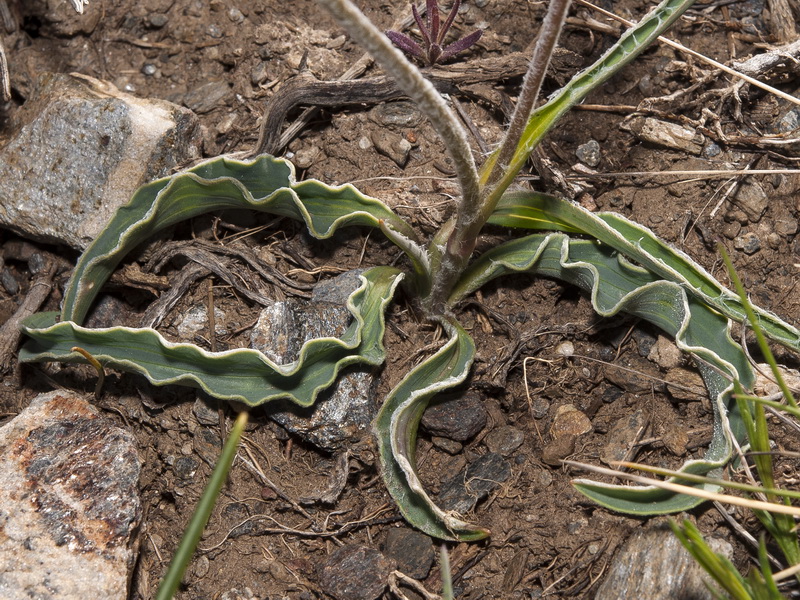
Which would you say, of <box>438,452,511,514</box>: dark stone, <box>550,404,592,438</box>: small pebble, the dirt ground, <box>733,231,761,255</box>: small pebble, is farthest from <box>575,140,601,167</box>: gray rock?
<box>438,452,511,514</box>: dark stone

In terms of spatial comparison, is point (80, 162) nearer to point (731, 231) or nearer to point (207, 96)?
point (207, 96)

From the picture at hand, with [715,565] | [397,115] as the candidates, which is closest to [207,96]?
[397,115]

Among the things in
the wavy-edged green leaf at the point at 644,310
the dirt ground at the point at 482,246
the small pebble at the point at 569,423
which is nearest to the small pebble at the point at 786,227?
the dirt ground at the point at 482,246

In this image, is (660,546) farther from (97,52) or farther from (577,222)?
(97,52)

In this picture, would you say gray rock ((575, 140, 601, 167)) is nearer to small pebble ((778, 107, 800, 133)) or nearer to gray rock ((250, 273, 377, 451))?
small pebble ((778, 107, 800, 133))

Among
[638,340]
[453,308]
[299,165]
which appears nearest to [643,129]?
[638,340]
